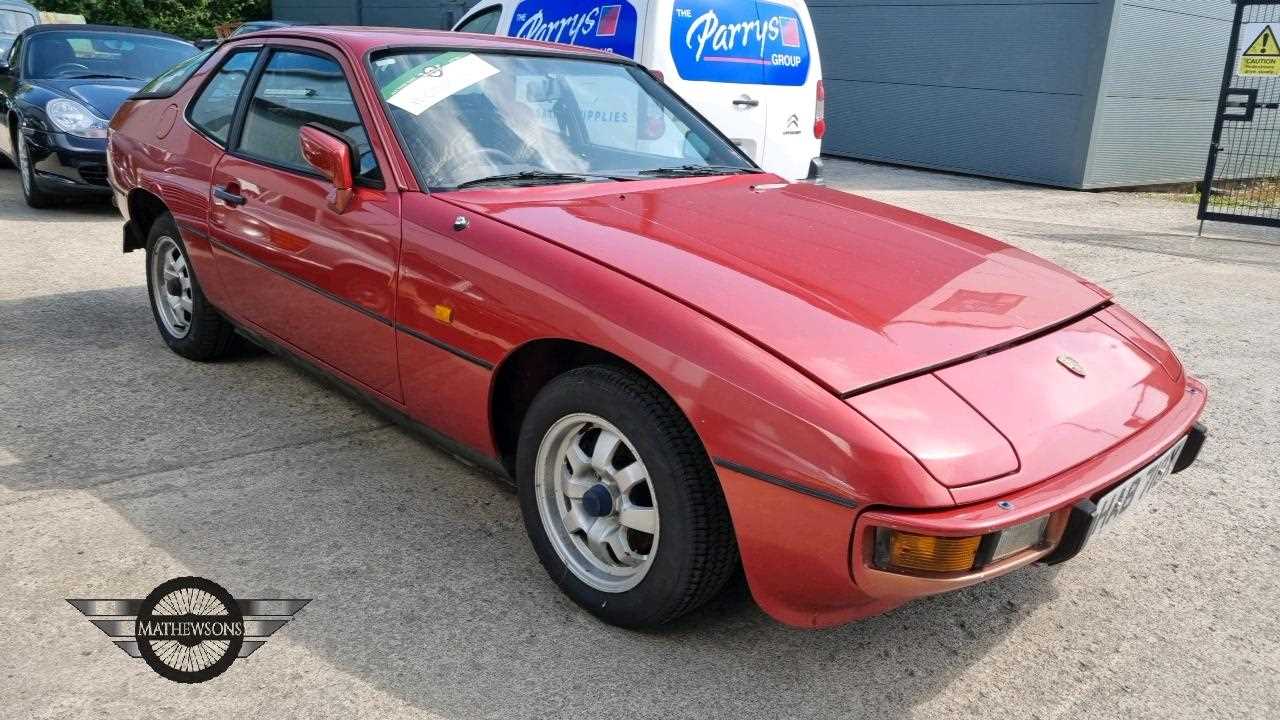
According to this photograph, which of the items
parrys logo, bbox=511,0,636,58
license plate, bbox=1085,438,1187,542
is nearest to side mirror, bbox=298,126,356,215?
license plate, bbox=1085,438,1187,542

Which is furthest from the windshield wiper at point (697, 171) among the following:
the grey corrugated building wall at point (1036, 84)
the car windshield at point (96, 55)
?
the grey corrugated building wall at point (1036, 84)

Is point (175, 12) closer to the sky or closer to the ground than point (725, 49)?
closer to the sky

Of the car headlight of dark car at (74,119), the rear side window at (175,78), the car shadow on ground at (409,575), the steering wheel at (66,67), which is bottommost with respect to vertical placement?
the car shadow on ground at (409,575)

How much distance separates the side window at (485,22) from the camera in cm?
733

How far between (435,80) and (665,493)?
5.67ft

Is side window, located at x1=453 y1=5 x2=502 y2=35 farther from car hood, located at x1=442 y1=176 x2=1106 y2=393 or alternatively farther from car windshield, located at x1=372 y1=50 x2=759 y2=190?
car hood, located at x1=442 y1=176 x2=1106 y2=393

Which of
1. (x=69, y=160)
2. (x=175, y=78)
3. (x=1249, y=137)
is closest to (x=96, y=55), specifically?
(x=69, y=160)

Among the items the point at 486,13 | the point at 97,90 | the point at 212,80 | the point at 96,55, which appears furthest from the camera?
the point at 96,55

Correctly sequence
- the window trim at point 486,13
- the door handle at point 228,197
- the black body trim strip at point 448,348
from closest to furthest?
the black body trim strip at point 448,348 < the door handle at point 228,197 < the window trim at point 486,13

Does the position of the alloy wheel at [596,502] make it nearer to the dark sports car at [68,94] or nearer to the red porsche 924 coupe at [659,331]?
the red porsche 924 coupe at [659,331]

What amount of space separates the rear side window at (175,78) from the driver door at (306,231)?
26.5 inches

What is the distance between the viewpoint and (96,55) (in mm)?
8578

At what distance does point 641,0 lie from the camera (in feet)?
20.9

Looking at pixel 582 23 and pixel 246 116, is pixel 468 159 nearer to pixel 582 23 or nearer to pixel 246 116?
pixel 246 116
